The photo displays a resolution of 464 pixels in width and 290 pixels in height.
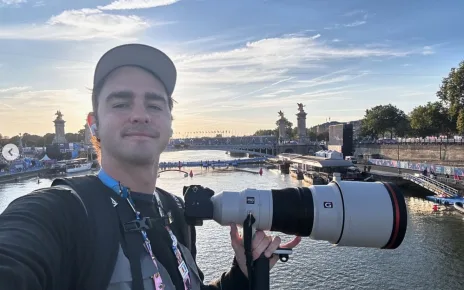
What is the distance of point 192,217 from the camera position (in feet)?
4.48

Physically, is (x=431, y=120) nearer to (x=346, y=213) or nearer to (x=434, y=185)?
(x=434, y=185)

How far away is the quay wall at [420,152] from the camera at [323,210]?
25.8 meters

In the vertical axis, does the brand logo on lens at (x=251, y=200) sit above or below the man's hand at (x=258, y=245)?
above

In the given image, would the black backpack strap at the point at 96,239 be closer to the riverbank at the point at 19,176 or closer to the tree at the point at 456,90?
the tree at the point at 456,90

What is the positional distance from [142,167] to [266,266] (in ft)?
1.91

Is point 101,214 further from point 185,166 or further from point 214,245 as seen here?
point 185,166

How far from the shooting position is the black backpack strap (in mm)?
834

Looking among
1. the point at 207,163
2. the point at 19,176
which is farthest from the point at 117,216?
the point at 207,163

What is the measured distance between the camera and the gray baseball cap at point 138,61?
3.74ft

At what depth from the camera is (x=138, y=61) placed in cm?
117

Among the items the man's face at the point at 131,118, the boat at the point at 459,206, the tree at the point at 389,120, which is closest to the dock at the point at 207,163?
the tree at the point at 389,120

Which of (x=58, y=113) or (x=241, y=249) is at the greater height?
(x=58, y=113)

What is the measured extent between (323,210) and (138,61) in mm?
825

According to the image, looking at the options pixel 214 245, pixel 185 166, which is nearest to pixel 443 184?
pixel 214 245
